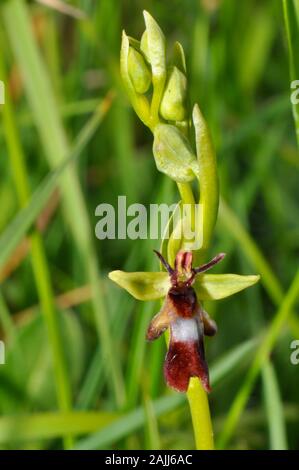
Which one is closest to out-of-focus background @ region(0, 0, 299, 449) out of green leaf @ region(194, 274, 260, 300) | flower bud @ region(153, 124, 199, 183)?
green leaf @ region(194, 274, 260, 300)

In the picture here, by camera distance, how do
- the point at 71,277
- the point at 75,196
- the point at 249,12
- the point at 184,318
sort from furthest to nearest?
the point at 249,12 → the point at 71,277 → the point at 75,196 → the point at 184,318

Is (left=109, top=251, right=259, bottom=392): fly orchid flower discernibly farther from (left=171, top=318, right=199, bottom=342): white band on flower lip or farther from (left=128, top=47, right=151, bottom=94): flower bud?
(left=128, top=47, right=151, bottom=94): flower bud

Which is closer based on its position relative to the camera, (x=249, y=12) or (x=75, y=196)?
(x=75, y=196)

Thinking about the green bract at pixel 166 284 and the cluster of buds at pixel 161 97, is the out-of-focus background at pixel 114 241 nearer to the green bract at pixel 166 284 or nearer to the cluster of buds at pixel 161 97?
the green bract at pixel 166 284
